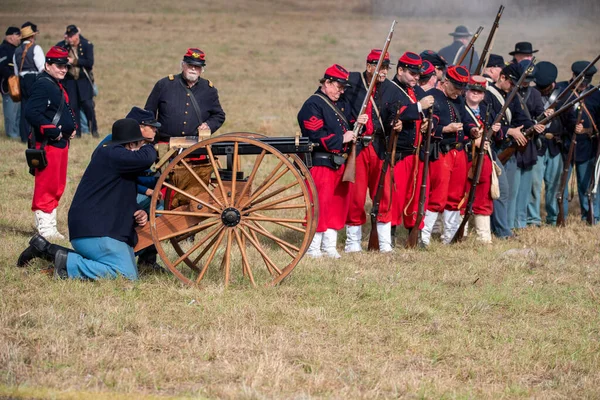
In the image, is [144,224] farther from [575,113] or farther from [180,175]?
[575,113]

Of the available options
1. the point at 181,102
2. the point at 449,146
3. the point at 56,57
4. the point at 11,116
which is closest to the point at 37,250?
the point at 181,102

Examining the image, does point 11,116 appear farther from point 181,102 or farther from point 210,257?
point 210,257

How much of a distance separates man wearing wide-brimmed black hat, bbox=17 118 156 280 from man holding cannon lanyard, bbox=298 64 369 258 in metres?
2.02

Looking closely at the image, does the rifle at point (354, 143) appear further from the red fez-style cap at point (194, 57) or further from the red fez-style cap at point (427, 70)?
the red fez-style cap at point (194, 57)

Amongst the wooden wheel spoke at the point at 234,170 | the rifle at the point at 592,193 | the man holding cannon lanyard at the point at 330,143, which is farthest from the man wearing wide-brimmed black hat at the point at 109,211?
the rifle at the point at 592,193

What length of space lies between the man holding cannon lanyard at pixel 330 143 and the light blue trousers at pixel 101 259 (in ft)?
7.08

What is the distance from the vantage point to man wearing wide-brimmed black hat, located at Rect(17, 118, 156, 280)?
7.59 meters

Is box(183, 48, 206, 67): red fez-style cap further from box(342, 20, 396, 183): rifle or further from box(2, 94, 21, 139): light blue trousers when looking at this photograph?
box(2, 94, 21, 139): light blue trousers

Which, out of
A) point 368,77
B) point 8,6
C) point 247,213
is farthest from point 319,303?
point 8,6

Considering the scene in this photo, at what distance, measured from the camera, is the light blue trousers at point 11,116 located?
53.8ft

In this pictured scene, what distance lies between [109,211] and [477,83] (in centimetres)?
450

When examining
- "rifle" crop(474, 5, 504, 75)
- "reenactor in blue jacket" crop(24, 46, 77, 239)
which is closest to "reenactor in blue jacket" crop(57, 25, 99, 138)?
"reenactor in blue jacket" crop(24, 46, 77, 239)

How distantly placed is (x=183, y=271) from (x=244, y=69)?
18.2m

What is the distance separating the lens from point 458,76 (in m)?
9.98
